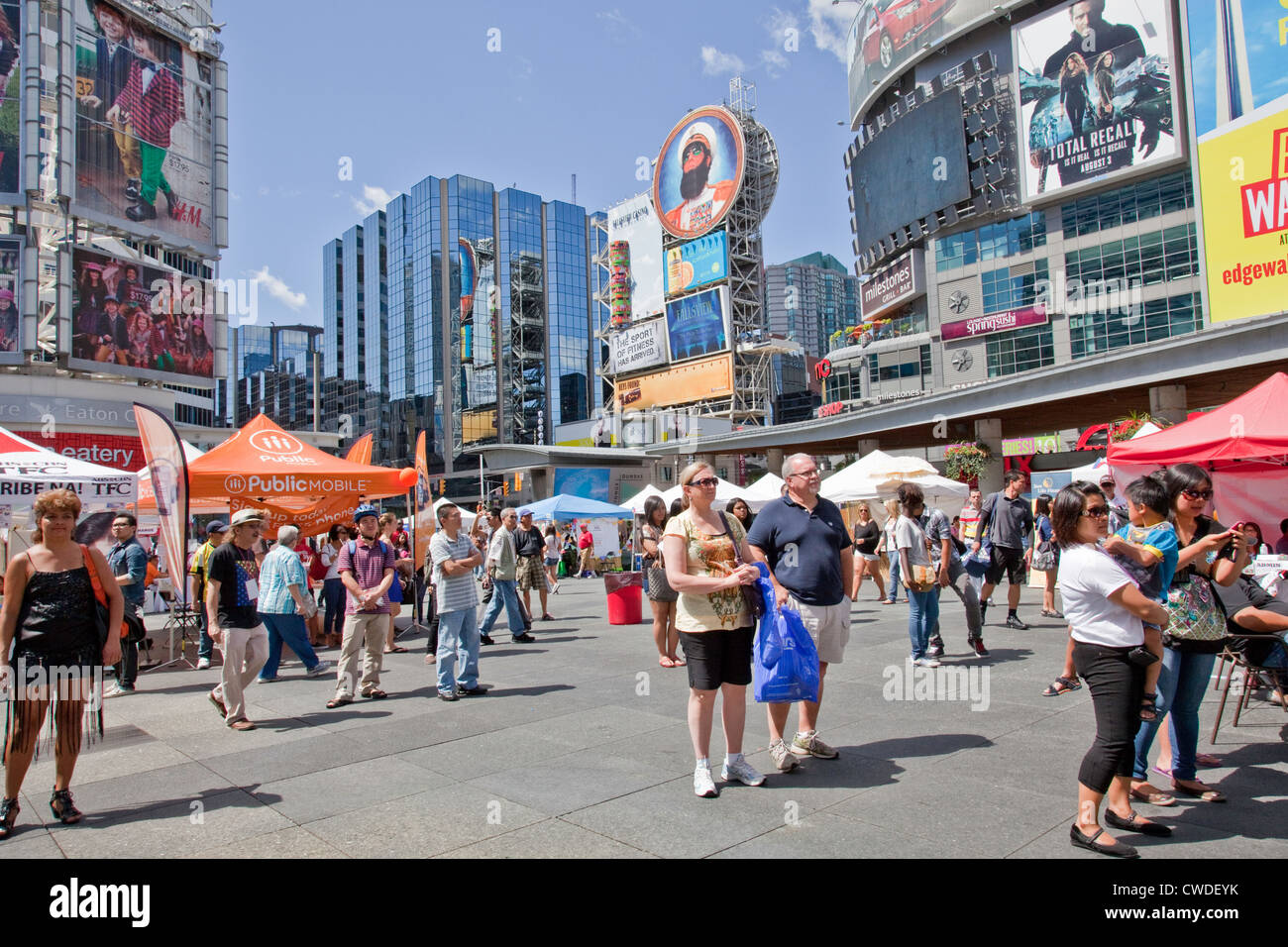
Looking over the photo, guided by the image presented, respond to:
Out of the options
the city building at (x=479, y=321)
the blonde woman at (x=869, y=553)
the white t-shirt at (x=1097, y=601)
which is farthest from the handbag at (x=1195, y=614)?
the city building at (x=479, y=321)

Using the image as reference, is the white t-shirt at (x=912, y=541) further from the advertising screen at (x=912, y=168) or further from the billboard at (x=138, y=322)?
the advertising screen at (x=912, y=168)

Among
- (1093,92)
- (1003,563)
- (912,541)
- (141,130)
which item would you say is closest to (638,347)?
(1093,92)

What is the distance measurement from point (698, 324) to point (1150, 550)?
52859mm

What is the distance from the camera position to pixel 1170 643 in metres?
4.30

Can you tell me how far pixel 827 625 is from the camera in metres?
5.14

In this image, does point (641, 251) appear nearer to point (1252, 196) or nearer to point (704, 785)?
point (1252, 196)

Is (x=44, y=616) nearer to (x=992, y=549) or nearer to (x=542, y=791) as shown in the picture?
(x=542, y=791)

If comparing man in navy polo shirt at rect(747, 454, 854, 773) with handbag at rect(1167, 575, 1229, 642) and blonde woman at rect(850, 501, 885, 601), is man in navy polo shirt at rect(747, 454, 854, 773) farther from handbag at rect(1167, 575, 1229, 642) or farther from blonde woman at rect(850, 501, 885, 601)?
blonde woman at rect(850, 501, 885, 601)

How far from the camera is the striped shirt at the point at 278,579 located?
823cm

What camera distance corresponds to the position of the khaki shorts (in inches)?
201

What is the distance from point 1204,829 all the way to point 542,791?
3341 millimetres

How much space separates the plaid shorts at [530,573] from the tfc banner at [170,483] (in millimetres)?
4710

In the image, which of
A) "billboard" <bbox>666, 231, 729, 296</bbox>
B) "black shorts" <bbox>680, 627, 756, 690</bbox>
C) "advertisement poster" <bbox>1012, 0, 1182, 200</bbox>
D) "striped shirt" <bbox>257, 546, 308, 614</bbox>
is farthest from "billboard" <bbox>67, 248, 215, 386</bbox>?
"advertisement poster" <bbox>1012, 0, 1182, 200</bbox>
